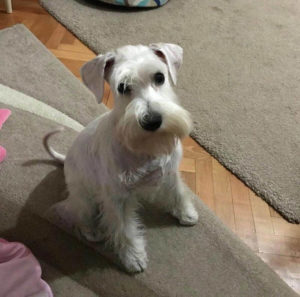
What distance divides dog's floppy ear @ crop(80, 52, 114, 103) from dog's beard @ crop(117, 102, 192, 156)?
170 mm

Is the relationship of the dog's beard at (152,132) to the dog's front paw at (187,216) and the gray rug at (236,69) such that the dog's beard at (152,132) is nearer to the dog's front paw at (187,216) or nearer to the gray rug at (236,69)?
the dog's front paw at (187,216)

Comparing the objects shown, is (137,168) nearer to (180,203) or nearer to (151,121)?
(151,121)

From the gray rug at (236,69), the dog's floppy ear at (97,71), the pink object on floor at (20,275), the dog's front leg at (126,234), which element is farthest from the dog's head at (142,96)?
the gray rug at (236,69)

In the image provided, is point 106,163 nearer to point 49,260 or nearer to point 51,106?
point 49,260

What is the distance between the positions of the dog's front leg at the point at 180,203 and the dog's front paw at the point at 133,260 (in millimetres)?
243

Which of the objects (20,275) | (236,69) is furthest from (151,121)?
(236,69)

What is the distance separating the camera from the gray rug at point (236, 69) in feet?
6.04

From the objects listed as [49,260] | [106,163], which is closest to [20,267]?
[49,260]

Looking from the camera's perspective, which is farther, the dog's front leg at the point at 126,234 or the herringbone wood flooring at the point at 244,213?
the herringbone wood flooring at the point at 244,213

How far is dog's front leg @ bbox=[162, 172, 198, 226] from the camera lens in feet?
4.93

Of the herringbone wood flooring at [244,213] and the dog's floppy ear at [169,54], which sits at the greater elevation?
the dog's floppy ear at [169,54]

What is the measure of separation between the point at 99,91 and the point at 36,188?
0.73 meters

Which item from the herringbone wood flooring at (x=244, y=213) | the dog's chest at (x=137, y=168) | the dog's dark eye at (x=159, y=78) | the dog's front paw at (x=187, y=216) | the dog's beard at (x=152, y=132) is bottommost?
the herringbone wood flooring at (x=244, y=213)

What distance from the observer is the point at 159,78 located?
112cm
